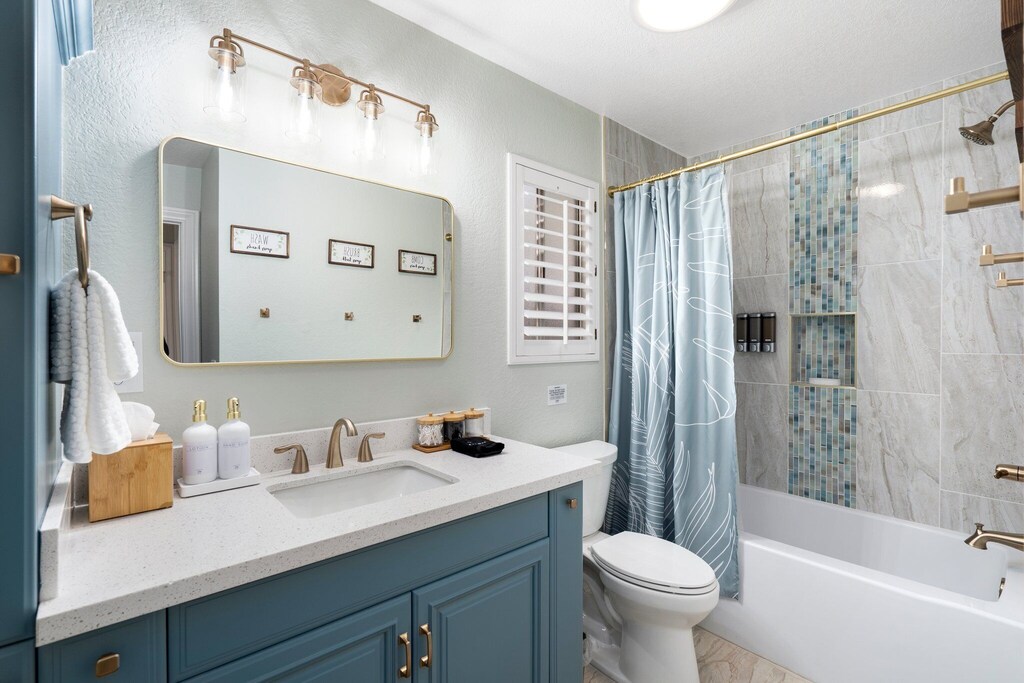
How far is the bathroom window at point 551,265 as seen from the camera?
2.06 metres

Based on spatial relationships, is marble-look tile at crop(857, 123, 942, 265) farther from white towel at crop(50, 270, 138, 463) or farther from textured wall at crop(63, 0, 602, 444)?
white towel at crop(50, 270, 138, 463)

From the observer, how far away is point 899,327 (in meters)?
2.31

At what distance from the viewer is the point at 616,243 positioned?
8.19ft

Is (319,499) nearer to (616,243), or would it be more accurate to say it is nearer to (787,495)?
Answer: (616,243)

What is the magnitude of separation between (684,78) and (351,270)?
5.43 feet

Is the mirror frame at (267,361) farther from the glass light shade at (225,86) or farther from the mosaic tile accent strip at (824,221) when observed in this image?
the mosaic tile accent strip at (824,221)

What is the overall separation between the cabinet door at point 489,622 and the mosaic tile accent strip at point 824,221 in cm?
211

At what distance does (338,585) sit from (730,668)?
1.74 m

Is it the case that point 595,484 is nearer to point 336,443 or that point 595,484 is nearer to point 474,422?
point 474,422

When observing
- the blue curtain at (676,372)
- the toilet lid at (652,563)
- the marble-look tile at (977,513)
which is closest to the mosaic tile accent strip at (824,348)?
the marble-look tile at (977,513)

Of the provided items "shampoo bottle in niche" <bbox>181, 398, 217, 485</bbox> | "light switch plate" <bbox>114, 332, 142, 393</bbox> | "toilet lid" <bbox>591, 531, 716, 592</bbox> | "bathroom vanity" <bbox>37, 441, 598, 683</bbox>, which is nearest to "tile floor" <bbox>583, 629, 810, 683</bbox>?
"toilet lid" <bbox>591, 531, 716, 592</bbox>

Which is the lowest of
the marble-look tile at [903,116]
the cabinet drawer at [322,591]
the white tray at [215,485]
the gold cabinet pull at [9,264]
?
the cabinet drawer at [322,591]

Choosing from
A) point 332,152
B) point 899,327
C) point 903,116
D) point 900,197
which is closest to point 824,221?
point 900,197

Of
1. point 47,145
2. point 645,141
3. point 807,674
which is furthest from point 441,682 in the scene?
point 645,141
